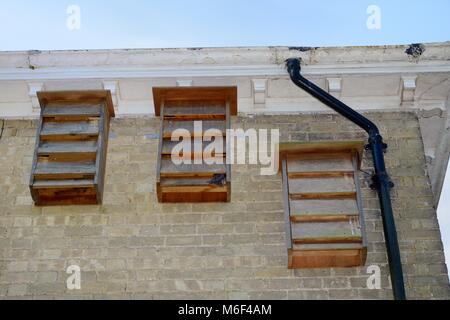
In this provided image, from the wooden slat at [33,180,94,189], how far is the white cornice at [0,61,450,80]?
1.29 meters

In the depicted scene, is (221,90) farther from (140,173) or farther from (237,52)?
(140,173)

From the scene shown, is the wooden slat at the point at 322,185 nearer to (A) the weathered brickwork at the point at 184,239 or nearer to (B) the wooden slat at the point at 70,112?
(A) the weathered brickwork at the point at 184,239

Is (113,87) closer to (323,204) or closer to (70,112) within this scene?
(70,112)

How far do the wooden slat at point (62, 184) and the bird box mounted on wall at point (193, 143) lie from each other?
2.34 ft

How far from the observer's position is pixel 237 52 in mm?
7566

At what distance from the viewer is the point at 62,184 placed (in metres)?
6.91

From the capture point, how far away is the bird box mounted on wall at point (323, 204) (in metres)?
6.45

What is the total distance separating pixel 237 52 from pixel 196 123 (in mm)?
948

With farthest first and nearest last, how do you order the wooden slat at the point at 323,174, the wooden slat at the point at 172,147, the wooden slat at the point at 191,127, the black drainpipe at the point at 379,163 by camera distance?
the wooden slat at the point at 191,127, the wooden slat at the point at 172,147, the wooden slat at the point at 323,174, the black drainpipe at the point at 379,163

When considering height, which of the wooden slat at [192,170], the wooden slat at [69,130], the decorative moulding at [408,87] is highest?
the decorative moulding at [408,87]

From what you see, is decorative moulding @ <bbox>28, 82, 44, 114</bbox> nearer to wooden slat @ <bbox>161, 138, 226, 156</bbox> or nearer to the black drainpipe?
wooden slat @ <bbox>161, 138, 226, 156</bbox>

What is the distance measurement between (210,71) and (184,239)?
192cm

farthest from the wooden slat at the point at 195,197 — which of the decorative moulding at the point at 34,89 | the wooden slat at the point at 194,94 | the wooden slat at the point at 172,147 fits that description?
the decorative moulding at the point at 34,89
